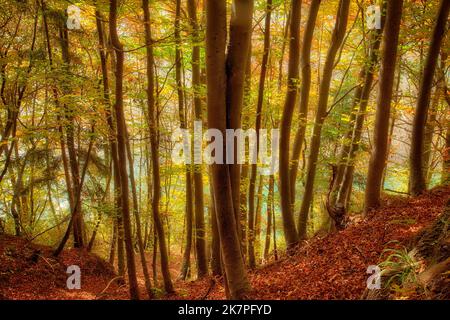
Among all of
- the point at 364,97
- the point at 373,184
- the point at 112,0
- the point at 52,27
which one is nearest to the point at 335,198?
the point at 373,184

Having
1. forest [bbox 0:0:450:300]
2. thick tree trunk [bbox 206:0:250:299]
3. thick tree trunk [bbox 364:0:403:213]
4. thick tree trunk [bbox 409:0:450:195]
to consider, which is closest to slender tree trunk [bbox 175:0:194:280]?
forest [bbox 0:0:450:300]

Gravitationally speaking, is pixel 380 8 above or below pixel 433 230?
above

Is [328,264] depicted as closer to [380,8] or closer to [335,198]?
[335,198]

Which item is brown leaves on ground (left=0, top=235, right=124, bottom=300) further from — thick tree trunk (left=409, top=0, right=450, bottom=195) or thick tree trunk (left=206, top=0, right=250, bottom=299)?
thick tree trunk (left=409, top=0, right=450, bottom=195)

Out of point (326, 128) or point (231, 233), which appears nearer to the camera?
point (231, 233)

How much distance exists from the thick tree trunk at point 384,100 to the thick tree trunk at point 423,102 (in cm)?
84

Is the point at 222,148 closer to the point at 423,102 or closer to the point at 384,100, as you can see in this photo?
the point at 384,100

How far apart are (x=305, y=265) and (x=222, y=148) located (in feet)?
11.5

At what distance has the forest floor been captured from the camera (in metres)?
4.86

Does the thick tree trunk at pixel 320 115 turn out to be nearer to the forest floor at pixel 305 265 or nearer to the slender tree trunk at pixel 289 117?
the slender tree trunk at pixel 289 117

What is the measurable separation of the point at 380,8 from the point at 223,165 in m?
6.23

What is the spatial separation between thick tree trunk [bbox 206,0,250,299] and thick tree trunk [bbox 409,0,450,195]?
16.1 feet
